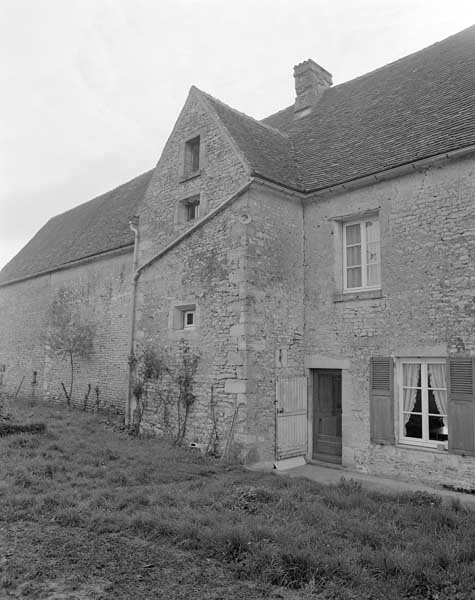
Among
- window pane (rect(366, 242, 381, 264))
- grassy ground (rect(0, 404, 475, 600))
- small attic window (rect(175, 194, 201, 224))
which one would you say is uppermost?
small attic window (rect(175, 194, 201, 224))

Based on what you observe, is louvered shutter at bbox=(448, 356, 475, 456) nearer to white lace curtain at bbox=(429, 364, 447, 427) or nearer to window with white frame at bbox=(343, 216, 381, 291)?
white lace curtain at bbox=(429, 364, 447, 427)

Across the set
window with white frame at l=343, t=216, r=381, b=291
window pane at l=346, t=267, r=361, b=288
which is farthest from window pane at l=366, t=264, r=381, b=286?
window pane at l=346, t=267, r=361, b=288

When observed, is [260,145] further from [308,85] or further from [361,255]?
[308,85]

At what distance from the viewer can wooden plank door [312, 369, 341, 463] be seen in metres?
10.0

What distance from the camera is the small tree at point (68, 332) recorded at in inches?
656

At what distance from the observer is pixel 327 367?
985cm

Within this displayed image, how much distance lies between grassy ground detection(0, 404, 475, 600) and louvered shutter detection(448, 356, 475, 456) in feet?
4.84

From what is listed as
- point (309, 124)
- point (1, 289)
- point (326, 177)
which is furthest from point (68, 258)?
point (326, 177)

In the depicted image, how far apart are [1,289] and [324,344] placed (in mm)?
18514

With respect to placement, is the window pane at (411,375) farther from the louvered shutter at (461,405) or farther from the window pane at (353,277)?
the window pane at (353,277)

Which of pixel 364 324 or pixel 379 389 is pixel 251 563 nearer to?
pixel 379 389

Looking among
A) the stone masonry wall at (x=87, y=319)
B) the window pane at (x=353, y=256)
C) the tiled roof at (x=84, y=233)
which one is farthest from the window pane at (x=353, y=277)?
the tiled roof at (x=84, y=233)

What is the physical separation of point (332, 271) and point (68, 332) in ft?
36.8

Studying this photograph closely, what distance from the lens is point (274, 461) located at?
9.45 metres
